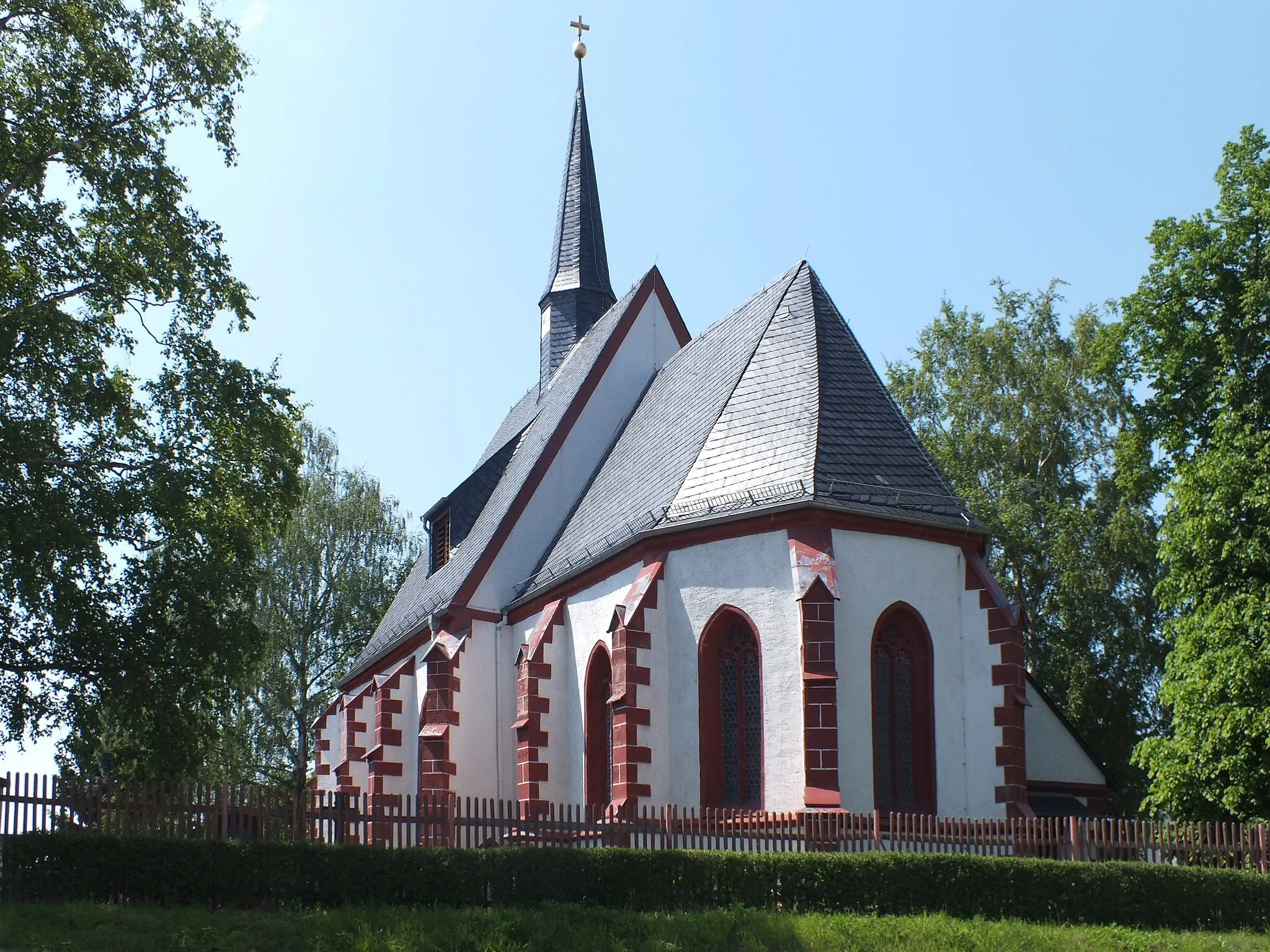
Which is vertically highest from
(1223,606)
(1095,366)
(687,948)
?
(1095,366)

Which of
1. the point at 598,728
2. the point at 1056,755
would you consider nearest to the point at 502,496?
the point at 598,728

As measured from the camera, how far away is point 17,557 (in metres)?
20.8

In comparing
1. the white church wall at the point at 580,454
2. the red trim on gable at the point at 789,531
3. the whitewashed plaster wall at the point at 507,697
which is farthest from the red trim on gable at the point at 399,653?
the red trim on gable at the point at 789,531

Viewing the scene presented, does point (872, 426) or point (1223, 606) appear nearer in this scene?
point (872, 426)

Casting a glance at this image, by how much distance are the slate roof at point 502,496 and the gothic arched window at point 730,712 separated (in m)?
7.25

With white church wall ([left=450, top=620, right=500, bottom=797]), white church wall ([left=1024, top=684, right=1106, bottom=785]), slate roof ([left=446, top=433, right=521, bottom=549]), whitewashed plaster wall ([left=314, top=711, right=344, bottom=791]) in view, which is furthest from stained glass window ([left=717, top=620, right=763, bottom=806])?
whitewashed plaster wall ([left=314, top=711, right=344, bottom=791])

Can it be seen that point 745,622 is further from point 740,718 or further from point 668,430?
point 668,430

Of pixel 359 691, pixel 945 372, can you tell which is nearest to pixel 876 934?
pixel 359 691

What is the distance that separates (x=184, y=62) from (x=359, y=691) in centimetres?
1660

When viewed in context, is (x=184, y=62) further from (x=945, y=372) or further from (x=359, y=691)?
(x=945, y=372)

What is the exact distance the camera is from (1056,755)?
23.9 meters

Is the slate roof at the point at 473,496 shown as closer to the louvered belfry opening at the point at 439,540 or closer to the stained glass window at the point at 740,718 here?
the louvered belfry opening at the point at 439,540

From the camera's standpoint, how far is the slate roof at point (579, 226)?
38.5 meters

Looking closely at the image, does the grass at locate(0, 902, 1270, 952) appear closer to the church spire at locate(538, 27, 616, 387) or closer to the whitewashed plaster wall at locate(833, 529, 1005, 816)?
the whitewashed plaster wall at locate(833, 529, 1005, 816)
